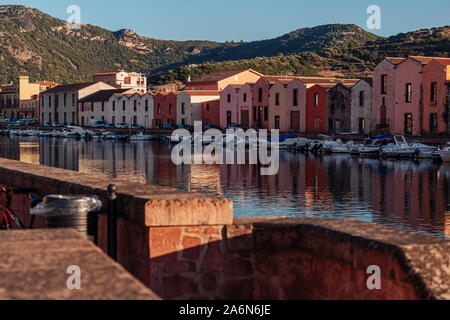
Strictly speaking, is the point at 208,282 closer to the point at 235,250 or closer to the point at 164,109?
the point at 235,250

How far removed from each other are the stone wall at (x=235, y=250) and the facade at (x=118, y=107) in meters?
102

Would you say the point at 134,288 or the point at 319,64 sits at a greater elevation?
the point at 319,64

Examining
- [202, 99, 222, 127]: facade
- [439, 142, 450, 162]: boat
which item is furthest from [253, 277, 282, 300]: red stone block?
[202, 99, 222, 127]: facade

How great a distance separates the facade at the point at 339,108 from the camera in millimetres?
73688

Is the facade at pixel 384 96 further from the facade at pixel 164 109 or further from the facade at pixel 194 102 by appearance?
the facade at pixel 164 109

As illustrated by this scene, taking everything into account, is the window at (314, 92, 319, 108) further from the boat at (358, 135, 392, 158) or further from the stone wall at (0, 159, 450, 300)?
the stone wall at (0, 159, 450, 300)

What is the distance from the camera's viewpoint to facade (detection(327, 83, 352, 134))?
73.7 meters

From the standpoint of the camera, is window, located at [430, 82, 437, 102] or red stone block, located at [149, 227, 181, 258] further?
window, located at [430, 82, 437, 102]

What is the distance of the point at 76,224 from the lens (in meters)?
6.31

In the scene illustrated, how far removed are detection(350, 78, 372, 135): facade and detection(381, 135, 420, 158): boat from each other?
31.2 ft

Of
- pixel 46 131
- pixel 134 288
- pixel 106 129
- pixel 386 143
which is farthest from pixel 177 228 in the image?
pixel 46 131

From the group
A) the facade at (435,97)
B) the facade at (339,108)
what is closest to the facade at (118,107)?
the facade at (339,108)
